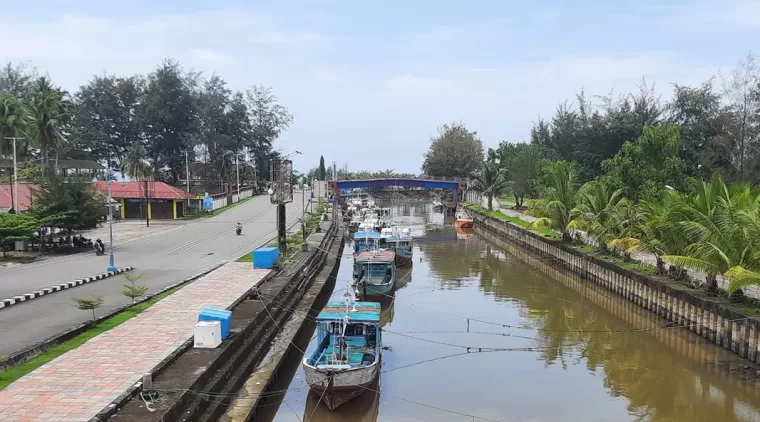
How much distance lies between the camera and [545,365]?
77.4ft

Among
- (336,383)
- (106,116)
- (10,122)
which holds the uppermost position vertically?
(106,116)

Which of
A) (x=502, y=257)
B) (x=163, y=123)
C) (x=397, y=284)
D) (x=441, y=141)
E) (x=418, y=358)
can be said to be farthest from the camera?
(x=441, y=141)

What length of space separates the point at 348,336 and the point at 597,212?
22.1m

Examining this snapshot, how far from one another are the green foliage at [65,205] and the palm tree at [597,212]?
32587 millimetres

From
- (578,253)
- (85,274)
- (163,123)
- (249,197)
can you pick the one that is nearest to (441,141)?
(249,197)

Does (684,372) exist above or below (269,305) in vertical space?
below

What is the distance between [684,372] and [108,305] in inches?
907

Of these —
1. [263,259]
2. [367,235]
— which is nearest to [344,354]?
[263,259]

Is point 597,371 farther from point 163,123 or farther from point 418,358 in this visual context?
point 163,123

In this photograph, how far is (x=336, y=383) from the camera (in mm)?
18281

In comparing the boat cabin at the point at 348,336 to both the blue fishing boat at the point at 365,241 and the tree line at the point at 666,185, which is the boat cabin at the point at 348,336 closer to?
the tree line at the point at 666,185

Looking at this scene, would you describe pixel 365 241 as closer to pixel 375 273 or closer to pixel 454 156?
pixel 375 273

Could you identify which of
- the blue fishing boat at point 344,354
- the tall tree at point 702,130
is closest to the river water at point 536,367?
the blue fishing boat at point 344,354

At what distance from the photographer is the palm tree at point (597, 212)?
36688mm
